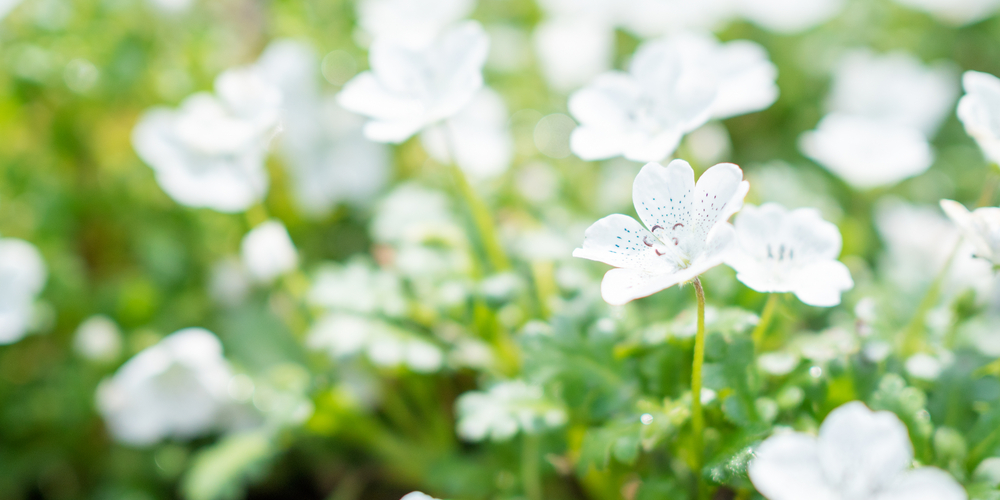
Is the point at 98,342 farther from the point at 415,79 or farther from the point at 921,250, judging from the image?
the point at 921,250

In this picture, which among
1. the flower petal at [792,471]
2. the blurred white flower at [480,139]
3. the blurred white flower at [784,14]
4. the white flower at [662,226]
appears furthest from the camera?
the blurred white flower at [784,14]

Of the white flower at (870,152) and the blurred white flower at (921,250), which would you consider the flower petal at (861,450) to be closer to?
the blurred white flower at (921,250)

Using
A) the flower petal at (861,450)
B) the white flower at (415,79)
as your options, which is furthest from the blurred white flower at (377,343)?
the flower petal at (861,450)

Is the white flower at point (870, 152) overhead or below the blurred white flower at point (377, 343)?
overhead

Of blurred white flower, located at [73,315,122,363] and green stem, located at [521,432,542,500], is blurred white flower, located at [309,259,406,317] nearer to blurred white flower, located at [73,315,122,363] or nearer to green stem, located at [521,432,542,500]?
green stem, located at [521,432,542,500]

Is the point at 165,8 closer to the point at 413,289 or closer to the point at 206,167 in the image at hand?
the point at 206,167

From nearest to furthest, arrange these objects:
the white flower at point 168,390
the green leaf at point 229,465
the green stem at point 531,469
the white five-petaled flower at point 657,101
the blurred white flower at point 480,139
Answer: the white five-petaled flower at point 657,101 < the green stem at point 531,469 < the green leaf at point 229,465 < the white flower at point 168,390 < the blurred white flower at point 480,139
